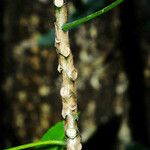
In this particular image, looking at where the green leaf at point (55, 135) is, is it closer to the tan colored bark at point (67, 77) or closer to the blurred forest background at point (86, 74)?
the tan colored bark at point (67, 77)

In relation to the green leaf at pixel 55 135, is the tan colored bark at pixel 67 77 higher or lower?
higher

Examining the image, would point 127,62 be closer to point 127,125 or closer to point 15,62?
point 127,125

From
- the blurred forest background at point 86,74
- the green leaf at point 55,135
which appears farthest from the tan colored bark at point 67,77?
the blurred forest background at point 86,74

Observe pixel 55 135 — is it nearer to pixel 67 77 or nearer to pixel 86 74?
pixel 67 77

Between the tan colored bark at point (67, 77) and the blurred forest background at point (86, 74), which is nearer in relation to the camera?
the tan colored bark at point (67, 77)

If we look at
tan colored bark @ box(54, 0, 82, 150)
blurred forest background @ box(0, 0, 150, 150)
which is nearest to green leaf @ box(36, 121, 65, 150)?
tan colored bark @ box(54, 0, 82, 150)

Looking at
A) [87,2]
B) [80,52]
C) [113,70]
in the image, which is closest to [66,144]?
[87,2]

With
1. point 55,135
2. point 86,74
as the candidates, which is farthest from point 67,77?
point 86,74
